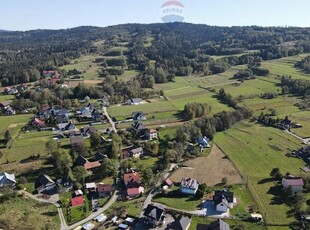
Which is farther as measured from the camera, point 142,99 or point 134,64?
point 134,64

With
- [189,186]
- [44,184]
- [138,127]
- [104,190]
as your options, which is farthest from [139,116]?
[189,186]

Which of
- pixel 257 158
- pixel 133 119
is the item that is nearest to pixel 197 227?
pixel 257 158

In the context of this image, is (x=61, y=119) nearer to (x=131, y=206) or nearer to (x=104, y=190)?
(x=104, y=190)

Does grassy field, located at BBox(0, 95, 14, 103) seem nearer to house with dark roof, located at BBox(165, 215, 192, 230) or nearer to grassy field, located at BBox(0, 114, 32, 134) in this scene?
grassy field, located at BBox(0, 114, 32, 134)

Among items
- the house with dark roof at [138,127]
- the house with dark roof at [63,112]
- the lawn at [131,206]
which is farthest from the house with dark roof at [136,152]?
the house with dark roof at [63,112]

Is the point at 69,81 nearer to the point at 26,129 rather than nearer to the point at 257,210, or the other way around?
the point at 26,129
